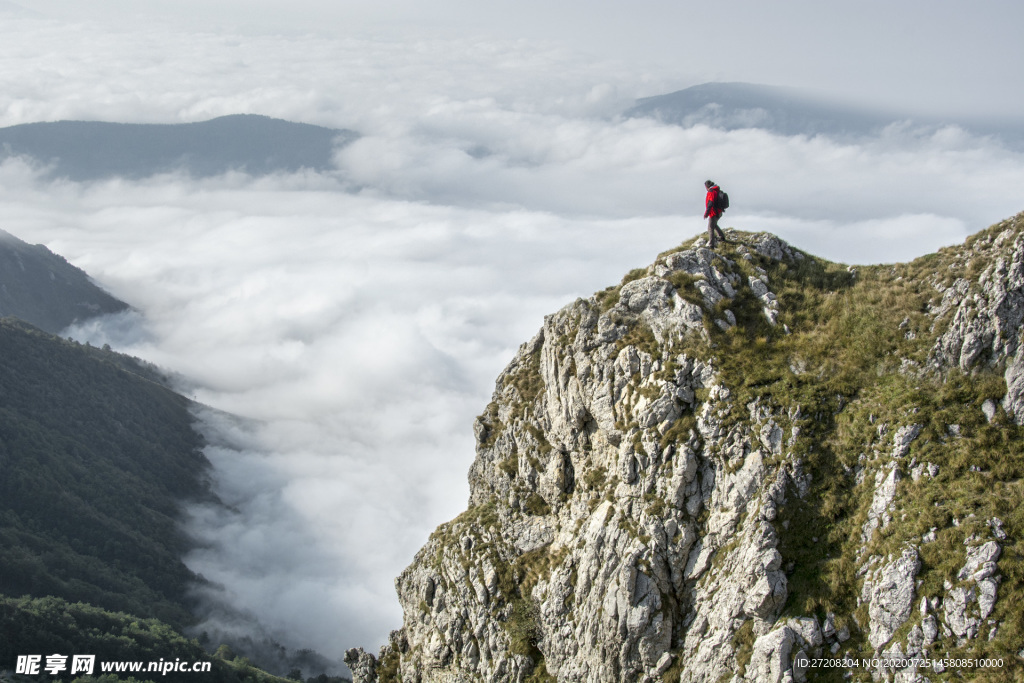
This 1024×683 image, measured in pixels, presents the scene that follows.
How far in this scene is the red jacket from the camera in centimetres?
4377

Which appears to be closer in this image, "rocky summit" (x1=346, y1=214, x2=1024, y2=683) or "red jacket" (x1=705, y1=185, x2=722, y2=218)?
"rocky summit" (x1=346, y1=214, x2=1024, y2=683)

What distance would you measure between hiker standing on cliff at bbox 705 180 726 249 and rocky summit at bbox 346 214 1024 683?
101 cm

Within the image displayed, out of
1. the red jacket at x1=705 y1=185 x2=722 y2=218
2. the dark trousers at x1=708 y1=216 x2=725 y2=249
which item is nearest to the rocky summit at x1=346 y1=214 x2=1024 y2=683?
the dark trousers at x1=708 y1=216 x2=725 y2=249

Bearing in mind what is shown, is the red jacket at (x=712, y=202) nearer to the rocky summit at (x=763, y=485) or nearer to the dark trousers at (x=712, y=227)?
the dark trousers at (x=712, y=227)

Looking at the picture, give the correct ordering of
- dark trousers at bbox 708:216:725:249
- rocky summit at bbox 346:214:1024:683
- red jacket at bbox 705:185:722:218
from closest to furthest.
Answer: rocky summit at bbox 346:214:1024:683 < red jacket at bbox 705:185:722:218 < dark trousers at bbox 708:216:725:249

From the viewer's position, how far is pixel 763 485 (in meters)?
33.3

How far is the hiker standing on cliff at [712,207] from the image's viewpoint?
4388cm

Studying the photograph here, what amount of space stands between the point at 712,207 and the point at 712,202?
317mm

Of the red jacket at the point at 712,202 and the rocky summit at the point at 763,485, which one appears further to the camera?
the red jacket at the point at 712,202

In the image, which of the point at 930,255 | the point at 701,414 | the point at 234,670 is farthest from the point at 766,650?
the point at 234,670

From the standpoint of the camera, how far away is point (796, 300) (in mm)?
41062

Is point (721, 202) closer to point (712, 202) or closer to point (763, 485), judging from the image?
point (712, 202)

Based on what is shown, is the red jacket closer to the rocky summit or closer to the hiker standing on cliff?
the hiker standing on cliff

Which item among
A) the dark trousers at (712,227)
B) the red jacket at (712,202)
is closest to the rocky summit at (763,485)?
the dark trousers at (712,227)
